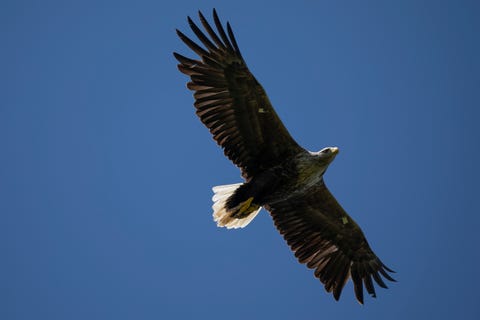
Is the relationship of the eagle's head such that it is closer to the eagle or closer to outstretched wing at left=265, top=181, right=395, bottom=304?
the eagle

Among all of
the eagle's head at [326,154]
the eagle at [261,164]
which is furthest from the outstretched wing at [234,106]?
the eagle's head at [326,154]

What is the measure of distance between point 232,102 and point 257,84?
1.69 ft

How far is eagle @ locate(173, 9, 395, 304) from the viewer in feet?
31.6

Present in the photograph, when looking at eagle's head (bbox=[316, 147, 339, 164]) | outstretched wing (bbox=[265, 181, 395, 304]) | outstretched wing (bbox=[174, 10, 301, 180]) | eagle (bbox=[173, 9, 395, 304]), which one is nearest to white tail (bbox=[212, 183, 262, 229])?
eagle (bbox=[173, 9, 395, 304])

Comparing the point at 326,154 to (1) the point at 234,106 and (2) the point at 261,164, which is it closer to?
(2) the point at 261,164

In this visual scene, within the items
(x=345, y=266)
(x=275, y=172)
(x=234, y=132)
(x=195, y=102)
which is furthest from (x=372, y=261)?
(x=195, y=102)

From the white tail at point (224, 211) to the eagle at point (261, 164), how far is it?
2cm

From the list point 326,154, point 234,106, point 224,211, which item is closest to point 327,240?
point 326,154

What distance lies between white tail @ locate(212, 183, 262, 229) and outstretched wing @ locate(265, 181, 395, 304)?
63 centimetres

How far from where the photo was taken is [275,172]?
32.4 feet

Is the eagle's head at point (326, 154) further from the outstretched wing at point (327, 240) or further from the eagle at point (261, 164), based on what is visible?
the outstretched wing at point (327, 240)

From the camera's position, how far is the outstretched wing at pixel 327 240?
10648 mm

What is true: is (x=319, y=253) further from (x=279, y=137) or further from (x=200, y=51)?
(x=200, y=51)

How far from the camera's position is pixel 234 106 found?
9.77 m
